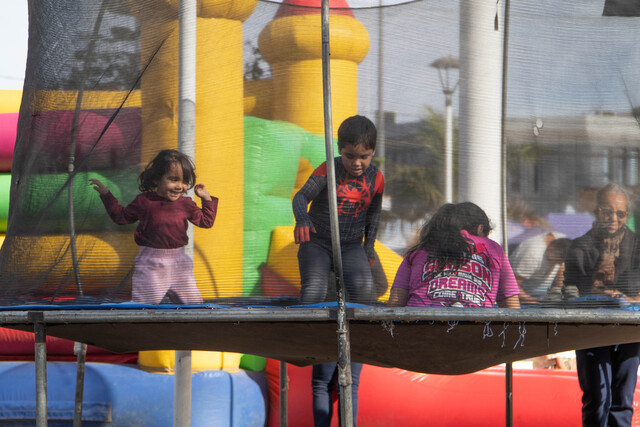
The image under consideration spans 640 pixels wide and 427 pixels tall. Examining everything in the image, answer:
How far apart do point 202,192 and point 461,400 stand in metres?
2.58

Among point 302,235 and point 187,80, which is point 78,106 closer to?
point 187,80

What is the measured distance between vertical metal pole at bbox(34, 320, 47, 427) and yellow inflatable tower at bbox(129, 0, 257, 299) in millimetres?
707

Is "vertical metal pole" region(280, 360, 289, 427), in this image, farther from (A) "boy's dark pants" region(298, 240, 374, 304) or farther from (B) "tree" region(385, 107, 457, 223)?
(B) "tree" region(385, 107, 457, 223)

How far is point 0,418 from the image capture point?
4.87 meters

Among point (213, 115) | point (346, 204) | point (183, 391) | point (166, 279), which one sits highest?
point (213, 115)

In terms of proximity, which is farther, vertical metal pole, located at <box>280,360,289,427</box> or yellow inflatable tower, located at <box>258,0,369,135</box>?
vertical metal pole, located at <box>280,360,289,427</box>

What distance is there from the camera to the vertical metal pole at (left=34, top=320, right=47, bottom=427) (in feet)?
10.2

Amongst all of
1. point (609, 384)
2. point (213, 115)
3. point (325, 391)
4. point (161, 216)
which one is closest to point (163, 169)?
point (161, 216)

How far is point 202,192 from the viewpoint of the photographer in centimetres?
306

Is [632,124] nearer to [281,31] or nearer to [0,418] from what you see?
[281,31]

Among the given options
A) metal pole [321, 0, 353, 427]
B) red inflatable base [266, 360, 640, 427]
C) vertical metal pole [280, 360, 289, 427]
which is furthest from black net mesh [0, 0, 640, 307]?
red inflatable base [266, 360, 640, 427]

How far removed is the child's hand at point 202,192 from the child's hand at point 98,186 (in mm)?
417

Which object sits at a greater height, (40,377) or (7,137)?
(7,137)

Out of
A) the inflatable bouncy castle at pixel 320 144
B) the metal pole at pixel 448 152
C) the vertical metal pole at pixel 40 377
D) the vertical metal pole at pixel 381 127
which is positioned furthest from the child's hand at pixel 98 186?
the metal pole at pixel 448 152
